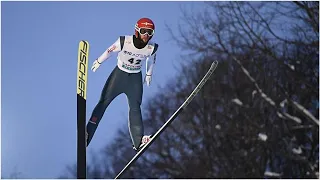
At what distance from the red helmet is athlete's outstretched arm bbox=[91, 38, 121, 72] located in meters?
0.22

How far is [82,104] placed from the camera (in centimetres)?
466

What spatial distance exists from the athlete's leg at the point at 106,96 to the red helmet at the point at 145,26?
0.43 m

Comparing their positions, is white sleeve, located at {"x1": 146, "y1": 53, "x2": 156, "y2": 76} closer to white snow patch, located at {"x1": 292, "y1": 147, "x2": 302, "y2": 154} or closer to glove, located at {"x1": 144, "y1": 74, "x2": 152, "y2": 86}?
glove, located at {"x1": 144, "y1": 74, "x2": 152, "y2": 86}

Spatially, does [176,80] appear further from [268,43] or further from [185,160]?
[185,160]

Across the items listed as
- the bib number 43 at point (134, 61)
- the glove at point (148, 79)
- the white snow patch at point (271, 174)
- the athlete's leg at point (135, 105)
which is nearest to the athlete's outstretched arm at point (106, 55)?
Result: the bib number 43 at point (134, 61)

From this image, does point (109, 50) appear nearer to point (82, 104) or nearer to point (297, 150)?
point (82, 104)

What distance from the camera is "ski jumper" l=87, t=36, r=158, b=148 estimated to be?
473cm

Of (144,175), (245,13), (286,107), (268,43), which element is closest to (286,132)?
(286,107)

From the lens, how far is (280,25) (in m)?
15.1

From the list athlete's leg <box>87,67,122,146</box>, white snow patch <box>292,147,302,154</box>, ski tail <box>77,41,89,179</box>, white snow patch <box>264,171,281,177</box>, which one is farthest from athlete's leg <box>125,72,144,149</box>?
white snow patch <box>264,171,281,177</box>

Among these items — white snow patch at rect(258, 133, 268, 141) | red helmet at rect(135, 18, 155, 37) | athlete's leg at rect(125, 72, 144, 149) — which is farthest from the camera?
white snow patch at rect(258, 133, 268, 141)

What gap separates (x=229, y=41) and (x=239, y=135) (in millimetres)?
3647

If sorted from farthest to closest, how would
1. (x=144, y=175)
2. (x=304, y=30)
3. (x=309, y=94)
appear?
(x=144, y=175), (x=309, y=94), (x=304, y=30)

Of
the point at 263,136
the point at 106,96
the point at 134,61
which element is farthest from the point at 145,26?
the point at 263,136
